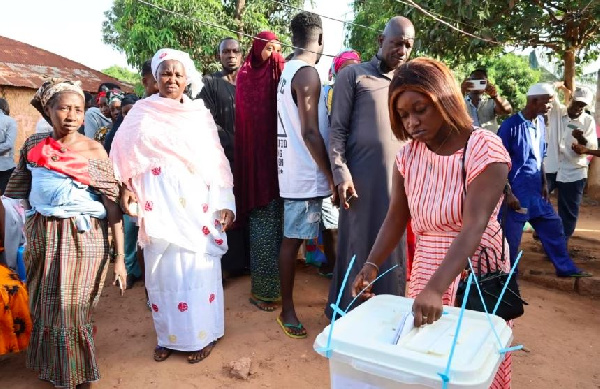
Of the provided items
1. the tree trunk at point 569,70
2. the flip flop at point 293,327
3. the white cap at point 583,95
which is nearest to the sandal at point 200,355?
the flip flop at point 293,327

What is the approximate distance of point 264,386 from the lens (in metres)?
2.79

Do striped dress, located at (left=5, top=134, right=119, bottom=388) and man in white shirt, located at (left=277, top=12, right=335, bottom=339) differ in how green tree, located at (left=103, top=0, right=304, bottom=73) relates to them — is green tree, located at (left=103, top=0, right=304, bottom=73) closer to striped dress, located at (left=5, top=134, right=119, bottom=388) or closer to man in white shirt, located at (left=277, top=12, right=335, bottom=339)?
man in white shirt, located at (left=277, top=12, right=335, bottom=339)

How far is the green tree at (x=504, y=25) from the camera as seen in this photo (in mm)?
5090

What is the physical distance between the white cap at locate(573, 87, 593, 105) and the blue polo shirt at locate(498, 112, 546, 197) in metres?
1.68

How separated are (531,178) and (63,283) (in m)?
3.74

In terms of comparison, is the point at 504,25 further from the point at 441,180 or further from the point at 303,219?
the point at 441,180

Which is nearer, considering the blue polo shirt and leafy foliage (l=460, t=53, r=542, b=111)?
the blue polo shirt

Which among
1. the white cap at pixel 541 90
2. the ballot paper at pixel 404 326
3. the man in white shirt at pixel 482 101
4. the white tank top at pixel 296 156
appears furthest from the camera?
the man in white shirt at pixel 482 101

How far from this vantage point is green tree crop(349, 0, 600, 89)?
509 cm

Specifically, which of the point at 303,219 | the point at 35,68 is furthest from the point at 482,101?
the point at 35,68

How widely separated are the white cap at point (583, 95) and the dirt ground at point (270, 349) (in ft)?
8.18

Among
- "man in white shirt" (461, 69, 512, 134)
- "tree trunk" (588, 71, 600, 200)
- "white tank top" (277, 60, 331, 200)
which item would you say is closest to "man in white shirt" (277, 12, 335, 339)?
"white tank top" (277, 60, 331, 200)

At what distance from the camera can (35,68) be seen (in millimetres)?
14219

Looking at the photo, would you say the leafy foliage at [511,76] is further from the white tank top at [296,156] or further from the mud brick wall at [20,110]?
the white tank top at [296,156]
